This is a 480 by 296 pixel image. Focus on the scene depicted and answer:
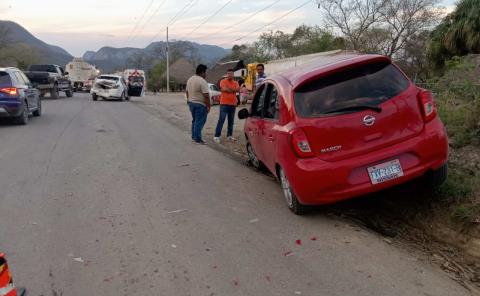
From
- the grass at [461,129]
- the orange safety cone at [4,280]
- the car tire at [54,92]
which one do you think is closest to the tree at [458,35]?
the grass at [461,129]

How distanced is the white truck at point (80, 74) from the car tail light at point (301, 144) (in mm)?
42404

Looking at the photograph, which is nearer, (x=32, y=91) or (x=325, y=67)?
(x=325, y=67)

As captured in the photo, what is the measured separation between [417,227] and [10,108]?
11.4 m

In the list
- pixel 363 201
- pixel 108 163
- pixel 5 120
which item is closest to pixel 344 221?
pixel 363 201

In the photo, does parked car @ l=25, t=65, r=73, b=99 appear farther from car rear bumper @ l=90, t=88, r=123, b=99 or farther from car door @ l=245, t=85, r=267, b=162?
car door @ l=245, t=85, r=267, b=162

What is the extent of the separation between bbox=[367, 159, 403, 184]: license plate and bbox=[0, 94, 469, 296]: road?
57cm

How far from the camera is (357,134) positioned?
16.6ft

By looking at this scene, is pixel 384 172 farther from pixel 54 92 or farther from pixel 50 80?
pixel 54 92

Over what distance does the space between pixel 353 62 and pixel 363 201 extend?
174 centimetres

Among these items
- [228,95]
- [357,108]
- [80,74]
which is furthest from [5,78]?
[80,74]

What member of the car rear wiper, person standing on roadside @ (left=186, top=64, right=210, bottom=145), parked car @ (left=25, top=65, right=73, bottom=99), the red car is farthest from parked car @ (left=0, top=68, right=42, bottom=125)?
the car rear wiper

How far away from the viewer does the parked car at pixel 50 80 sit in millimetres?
26203

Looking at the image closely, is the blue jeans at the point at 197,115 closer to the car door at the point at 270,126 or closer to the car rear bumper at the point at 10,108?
the car door at the point at 270,126

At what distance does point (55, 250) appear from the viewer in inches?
179
